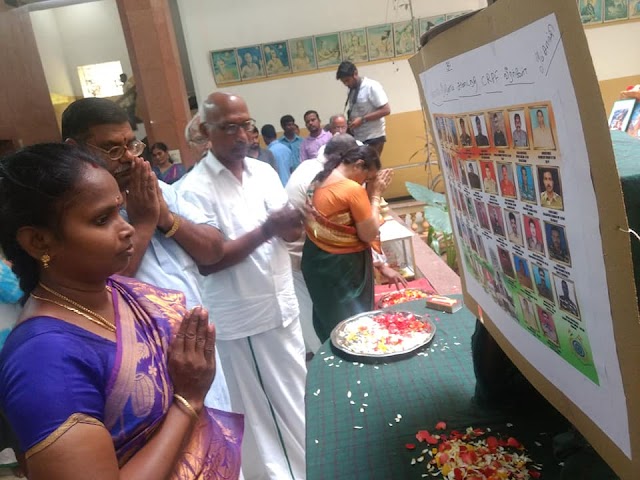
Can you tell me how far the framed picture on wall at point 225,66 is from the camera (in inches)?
298

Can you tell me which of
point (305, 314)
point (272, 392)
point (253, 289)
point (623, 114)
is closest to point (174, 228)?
point (253, 289)

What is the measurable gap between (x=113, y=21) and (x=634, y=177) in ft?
33.8

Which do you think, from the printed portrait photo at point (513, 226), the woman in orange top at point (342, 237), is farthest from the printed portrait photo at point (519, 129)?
the woman in orange top at point (342, 237)

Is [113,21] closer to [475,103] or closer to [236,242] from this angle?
[236,242]

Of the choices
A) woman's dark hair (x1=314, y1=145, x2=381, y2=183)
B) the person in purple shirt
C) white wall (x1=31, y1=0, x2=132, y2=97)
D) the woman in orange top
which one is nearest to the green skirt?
the woman in orange top

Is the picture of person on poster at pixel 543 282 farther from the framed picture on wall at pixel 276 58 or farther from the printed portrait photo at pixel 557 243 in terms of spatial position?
the framed picture on wall at pixel 276 58

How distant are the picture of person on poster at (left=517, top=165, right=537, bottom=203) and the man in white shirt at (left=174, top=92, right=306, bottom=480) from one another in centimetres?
144

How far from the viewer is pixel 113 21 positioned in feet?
29.3

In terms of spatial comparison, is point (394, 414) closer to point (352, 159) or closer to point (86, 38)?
point (352, 159)

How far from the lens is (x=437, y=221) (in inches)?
171

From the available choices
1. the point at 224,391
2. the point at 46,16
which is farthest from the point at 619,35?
the point at 46,16

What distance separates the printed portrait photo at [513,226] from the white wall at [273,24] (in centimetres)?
743

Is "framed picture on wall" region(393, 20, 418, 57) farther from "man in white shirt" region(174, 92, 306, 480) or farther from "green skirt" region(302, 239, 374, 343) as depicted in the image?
"man in white shirt" region(174, 92, 306, 480)

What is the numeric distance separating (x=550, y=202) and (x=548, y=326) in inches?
8.4
